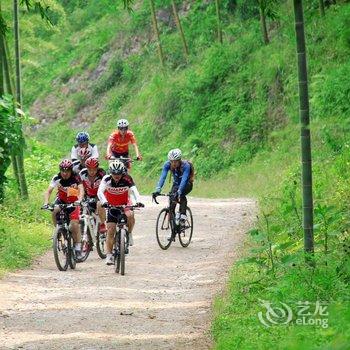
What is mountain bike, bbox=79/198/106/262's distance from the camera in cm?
1731

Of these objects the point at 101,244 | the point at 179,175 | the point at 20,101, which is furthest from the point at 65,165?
the point at 20,101

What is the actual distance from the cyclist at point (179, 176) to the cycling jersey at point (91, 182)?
1199 millimetres

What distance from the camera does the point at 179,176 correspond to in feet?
60.7

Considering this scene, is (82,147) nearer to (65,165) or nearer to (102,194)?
(65,165)

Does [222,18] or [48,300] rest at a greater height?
[222,18]

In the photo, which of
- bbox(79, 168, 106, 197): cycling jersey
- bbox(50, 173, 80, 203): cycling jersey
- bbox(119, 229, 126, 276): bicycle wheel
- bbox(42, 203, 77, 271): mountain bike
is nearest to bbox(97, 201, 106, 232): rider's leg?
bbox(79, 168, 106, 197): cycling jersey

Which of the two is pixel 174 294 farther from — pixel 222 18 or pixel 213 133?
pixel 222 18

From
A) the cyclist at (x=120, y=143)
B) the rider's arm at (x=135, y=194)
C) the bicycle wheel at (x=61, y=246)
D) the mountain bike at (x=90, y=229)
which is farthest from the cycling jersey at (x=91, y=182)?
the cyclist at (x=120, y=143)

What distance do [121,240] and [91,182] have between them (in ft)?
8.09

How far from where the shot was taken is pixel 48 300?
42.9ft

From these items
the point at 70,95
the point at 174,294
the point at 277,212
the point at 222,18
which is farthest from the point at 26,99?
the point at 174,294

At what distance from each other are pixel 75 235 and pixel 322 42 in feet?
65.6

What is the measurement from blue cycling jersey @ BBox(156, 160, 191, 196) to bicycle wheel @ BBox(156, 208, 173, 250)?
1.86 ft

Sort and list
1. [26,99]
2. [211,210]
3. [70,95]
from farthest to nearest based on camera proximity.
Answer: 1. [26,99]
2. [70,95]
3. [211,210]
